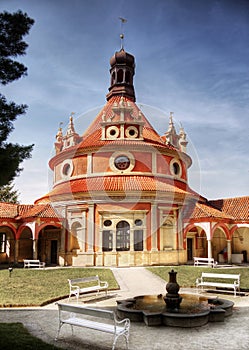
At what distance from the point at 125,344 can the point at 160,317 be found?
195cm

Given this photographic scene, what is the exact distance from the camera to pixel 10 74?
31.3ft

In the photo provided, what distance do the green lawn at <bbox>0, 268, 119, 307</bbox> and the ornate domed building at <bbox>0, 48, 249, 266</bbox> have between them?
5.41 m

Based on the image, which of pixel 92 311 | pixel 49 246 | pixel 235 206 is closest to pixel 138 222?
pixel 49 246

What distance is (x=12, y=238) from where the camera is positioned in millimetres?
32281

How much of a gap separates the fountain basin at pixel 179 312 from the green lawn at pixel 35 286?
3931mm

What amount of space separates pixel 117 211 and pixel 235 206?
13.0 metres

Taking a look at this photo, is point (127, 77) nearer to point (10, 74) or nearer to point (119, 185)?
point (119, 185)

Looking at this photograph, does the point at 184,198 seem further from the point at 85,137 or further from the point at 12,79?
the point at 12,79

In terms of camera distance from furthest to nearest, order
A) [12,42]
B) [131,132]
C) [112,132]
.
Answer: [112,132] → [131,132] → [12,42]

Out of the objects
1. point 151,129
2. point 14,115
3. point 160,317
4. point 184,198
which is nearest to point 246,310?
point 160,317

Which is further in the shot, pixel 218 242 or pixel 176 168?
pixel 218 242

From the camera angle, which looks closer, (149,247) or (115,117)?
(149,247)

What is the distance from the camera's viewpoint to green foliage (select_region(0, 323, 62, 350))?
7.76m

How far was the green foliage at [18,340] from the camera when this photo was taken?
7.76 meters
